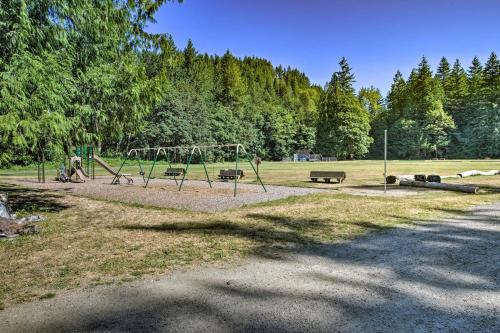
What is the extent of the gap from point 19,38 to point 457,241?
9560 millimetres

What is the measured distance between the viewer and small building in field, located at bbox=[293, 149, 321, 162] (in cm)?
7206

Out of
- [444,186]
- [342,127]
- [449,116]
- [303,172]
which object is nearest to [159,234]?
[444,186]

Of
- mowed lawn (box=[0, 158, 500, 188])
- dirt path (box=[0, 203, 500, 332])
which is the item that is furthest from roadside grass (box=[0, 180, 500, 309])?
mowed lawn (box=[0, 158, 500, 188])

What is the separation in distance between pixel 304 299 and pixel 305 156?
69527 mm

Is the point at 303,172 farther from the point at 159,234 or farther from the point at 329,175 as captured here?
the point at 159,234

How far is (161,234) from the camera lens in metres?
7.87

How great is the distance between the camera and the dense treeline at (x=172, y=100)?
7.98 m

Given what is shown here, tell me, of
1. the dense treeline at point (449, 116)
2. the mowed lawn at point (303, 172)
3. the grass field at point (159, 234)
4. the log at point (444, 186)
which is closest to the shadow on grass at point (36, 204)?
the grass field at point (159, 234)

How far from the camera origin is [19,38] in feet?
25.8

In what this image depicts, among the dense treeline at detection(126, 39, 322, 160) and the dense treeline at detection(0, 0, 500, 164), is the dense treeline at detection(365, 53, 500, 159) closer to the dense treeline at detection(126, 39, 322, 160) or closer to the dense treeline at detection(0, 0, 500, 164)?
the dense treeline at detection(0, 0, 500, 164)

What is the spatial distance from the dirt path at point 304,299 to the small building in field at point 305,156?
66.4 meters

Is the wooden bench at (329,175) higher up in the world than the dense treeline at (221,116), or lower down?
lower down

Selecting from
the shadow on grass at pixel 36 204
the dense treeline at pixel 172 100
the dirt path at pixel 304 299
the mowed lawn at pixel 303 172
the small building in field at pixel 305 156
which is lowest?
the shadow on grass at pixel 36 204

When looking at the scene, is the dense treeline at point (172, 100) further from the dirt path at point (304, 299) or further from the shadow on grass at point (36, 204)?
the dirt path at point (304, 299)
